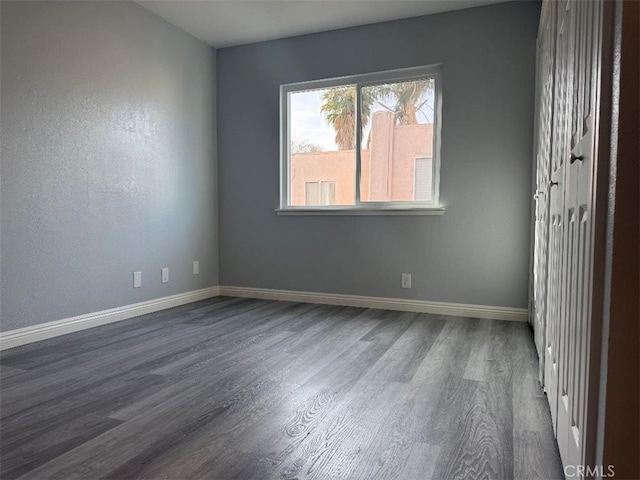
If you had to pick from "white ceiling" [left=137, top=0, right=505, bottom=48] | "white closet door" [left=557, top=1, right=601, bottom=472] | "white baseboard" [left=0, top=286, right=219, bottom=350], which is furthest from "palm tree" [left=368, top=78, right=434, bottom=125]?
"white baseboard" [left=0, top=286, right=219, bottom=350]

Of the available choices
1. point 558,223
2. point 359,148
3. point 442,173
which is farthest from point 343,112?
point 558,223

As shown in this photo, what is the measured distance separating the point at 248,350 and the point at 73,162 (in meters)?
1.73

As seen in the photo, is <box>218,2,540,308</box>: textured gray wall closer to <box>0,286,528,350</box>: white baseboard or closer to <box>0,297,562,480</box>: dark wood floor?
<box>0,286,528,350</box>: white baseboard

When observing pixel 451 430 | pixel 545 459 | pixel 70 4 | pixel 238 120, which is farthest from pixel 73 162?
pixel 545 459

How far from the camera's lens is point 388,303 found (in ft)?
11.6

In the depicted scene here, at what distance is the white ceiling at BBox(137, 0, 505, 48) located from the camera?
10.4ft

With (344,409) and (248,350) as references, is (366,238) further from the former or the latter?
(344,409)

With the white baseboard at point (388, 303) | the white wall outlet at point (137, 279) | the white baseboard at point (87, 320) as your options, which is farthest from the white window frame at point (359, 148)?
the white wall outlet at point (137, 279)

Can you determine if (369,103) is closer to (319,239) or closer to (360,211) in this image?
(360,211)

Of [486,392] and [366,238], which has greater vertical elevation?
[366,238]

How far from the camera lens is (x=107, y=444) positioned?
1340 mm

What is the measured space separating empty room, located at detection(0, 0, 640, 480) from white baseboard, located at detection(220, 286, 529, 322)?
0.06 feet

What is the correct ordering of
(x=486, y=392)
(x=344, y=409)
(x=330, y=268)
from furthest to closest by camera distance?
1. (x=330, y=268)
2. (x=486, y=392)
3. (x=344, y=409)

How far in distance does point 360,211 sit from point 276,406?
2.24m
